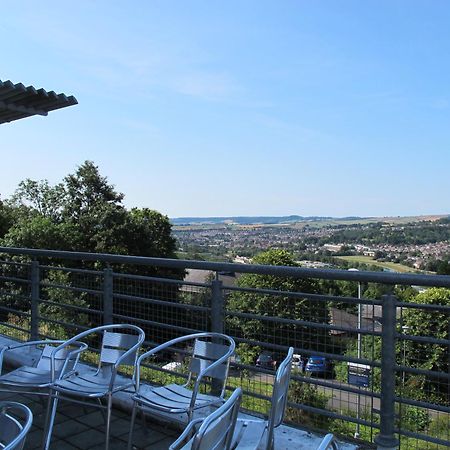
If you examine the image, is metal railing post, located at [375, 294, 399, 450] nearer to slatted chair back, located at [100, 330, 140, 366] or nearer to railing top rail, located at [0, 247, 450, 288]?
railing top rail, located at [0, 247, 450, 288]

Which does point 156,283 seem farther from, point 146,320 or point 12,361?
point 12,361

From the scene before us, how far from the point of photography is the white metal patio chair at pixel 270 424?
2.04 m

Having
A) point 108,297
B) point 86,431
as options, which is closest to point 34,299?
point 108,297

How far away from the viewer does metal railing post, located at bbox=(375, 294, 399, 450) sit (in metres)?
2.88

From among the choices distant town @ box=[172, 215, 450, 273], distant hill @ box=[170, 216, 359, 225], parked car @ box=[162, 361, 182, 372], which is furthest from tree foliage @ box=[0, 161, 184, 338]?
distant hill @ box=[170, 216, 359, 225]

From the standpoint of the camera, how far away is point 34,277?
16.8 ft

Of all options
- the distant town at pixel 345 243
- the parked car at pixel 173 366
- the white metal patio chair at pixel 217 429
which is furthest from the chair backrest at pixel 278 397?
the distant town at pixel 345 243

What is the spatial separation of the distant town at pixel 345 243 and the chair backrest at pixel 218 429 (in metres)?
24.7

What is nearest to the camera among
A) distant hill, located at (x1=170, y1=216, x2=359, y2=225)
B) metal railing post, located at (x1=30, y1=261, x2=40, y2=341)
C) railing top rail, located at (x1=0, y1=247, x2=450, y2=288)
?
railing top rail, located at (x1=0, y1=247, x2=450, y2=288)

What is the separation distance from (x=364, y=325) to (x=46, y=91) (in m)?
2.88

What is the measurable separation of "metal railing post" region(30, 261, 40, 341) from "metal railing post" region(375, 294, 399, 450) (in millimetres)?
3480

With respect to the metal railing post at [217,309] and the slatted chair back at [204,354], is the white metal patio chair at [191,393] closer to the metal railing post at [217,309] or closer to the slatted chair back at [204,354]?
the slatted chair back at [204,354]

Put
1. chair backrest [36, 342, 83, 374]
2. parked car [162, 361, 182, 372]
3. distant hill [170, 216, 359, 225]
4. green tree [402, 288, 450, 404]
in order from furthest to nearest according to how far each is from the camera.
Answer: distant hill [170, 216, 359, 225], parked car [162, 361, 182, 372], chair backrest [36, 342, 83, 374], green tree [402, 288, 450, 404]

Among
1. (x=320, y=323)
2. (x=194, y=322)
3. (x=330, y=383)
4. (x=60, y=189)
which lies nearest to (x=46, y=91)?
(x=194, y=322)
